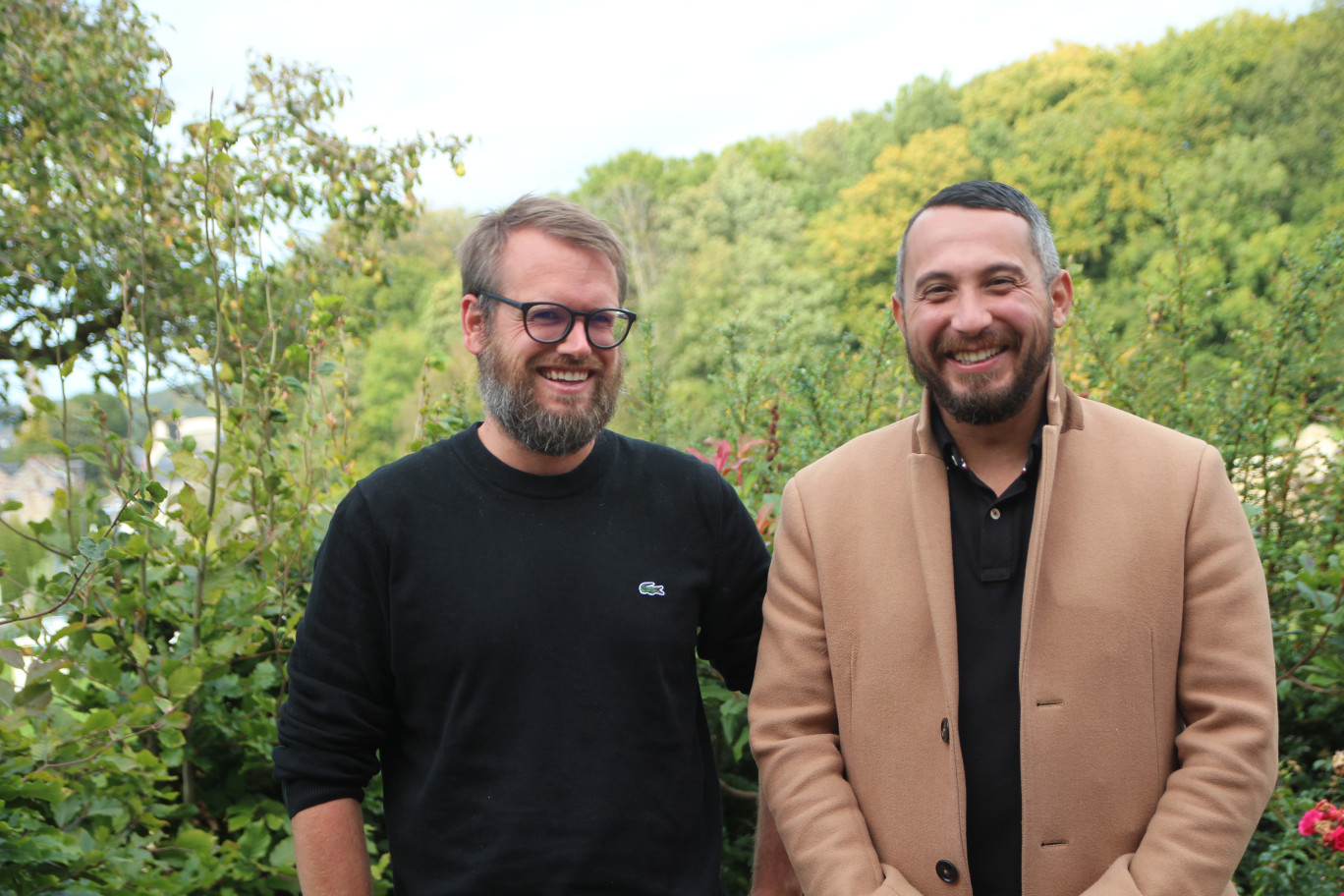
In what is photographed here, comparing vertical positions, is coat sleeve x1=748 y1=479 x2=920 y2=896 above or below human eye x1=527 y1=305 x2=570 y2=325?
A: below

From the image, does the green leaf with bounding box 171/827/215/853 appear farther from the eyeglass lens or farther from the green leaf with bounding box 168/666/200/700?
the eyeglass lens

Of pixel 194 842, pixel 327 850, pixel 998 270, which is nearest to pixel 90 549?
pixel 327 850

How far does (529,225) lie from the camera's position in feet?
7.93

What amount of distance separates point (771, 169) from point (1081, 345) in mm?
49207

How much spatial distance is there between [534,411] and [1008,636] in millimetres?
1056

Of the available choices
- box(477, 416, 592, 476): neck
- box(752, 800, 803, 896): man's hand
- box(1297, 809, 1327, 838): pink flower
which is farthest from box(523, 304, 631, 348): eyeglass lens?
box(1297, 809, 1327, 838): pink flower

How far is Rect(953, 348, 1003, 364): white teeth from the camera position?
7.30 feet

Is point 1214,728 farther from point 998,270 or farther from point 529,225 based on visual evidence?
point 529,225

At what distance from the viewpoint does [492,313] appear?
242 cm

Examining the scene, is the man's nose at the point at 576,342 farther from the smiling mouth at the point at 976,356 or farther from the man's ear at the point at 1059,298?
the man's ear at the point at 1059,298

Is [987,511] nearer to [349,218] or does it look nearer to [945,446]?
[945,446]

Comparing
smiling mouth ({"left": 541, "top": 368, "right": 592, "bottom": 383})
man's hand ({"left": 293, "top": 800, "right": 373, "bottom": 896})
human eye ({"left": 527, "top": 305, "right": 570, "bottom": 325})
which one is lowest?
man's hand ({"left": 293, "top": 800, "right": 373, "bottom": 896})

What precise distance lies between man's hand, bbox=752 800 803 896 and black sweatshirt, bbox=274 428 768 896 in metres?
0.18

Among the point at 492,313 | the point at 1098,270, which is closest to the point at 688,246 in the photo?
the point at 1098,270
